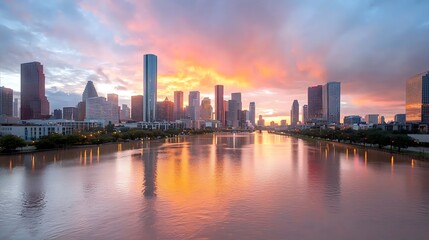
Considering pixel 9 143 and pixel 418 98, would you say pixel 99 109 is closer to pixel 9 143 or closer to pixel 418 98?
pixel 9 143

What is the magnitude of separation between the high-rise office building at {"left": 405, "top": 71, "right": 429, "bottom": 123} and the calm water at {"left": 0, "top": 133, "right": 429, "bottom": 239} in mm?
95157

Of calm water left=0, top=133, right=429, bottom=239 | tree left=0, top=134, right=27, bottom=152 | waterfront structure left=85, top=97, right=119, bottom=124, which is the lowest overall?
calm water left=0, top=133, right=429, bottom=239

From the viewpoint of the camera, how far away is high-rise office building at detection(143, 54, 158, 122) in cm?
19250

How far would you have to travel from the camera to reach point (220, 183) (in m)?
17.8

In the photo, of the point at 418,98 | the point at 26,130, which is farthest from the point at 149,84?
the point at 418,98

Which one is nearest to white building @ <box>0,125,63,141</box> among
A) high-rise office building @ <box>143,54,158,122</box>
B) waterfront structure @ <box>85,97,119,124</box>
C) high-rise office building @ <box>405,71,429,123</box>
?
waterfront structure @ <box>85,97,119,124</box>

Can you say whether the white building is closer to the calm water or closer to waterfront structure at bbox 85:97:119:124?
the calm water

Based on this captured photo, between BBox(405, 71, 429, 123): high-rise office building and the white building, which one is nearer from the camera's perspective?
the white building

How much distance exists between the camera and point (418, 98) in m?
103

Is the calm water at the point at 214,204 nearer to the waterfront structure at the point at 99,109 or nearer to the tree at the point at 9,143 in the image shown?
the tree at the point at 9,143

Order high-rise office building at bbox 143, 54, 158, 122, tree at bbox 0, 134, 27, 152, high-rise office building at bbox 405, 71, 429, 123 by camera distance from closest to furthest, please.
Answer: tree at bbox 0, 134, 27, 152 → high-rise office building at bbox 405, 71, 429, 123 → high-rise office building at bbox 143, 54, 158, 122

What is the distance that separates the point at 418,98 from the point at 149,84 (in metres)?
145

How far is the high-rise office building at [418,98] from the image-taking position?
9950cm

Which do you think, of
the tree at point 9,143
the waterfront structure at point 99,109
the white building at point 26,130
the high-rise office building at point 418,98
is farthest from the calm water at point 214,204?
the waterfront structure at point 99,109
